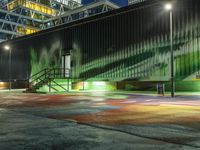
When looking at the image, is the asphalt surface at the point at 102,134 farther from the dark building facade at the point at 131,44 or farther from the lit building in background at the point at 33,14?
the lit building in background at the point at 33,14

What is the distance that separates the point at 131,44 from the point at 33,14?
9706 centimetres

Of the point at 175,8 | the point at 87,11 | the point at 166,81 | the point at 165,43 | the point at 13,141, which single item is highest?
the point at 87,11

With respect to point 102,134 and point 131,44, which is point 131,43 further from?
point 102,134

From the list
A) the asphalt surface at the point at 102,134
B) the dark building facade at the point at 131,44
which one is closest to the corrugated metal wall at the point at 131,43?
the dark building facade at the point at 131,44

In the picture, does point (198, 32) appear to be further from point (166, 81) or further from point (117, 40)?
point (117, 40)

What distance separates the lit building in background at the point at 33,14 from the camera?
77812 millimetres

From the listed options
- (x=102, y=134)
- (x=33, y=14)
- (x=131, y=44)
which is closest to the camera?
(x=102, y=134)

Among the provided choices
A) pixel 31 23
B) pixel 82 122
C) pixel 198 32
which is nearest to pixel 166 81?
pixel 198 32

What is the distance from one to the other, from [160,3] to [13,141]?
1841cm

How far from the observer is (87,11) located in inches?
2945

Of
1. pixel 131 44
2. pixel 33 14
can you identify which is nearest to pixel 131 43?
pixel 131 44

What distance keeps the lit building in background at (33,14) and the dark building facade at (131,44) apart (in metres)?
47.9

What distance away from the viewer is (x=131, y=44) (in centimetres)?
2211

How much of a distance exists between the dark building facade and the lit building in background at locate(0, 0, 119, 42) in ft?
157
